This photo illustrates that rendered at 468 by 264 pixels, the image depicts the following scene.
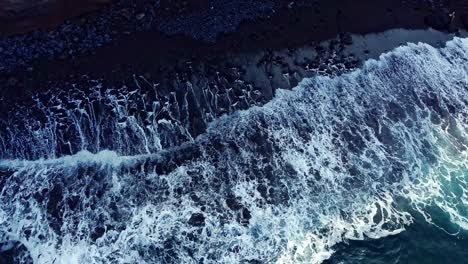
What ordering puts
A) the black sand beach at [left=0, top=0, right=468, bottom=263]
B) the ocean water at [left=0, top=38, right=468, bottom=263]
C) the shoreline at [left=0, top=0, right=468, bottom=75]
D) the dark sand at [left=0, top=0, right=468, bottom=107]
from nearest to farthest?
the ocean water at [left=0, top=38, right=468, bottom=263] < the black sand beach at [left=0, top=0, right=468, bottom=263] < the dark sand at [left=0, top=0, right=468, bottom=107] < the shoreline at [left=0, top=0, right=468, bottom=75]

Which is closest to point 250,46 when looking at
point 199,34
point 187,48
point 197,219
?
point 199,34

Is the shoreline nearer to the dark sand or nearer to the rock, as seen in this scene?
the dark sand

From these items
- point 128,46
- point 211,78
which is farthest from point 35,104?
point 211,78

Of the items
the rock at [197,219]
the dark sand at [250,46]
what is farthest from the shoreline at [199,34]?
the rock at [197,219]

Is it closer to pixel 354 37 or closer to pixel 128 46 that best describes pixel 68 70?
pixel 128 46

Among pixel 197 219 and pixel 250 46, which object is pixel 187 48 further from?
pixel 197 219

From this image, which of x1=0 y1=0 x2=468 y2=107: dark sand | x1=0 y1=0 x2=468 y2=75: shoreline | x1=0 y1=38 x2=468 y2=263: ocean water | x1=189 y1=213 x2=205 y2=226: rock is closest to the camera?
x1=0 y1=38 x2=468 y2=263: ocean water

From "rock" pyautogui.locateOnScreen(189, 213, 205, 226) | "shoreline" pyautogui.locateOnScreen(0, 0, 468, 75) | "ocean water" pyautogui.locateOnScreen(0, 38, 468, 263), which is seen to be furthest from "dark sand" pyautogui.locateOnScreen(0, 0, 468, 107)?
"rock" pyautogui.locateOnScreen(189, 213, 205, 226)

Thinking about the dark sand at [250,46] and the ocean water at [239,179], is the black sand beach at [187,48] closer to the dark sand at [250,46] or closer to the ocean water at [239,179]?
the dark sand at [250,46]
